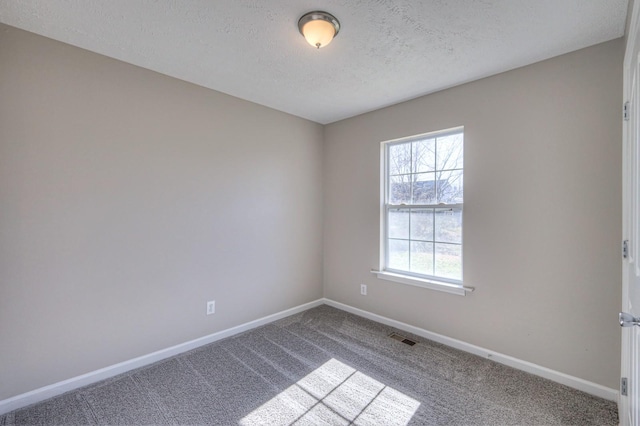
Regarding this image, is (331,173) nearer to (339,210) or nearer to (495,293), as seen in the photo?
(339,210)

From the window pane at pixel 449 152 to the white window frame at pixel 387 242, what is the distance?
56mm

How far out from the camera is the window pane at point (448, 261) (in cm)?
271

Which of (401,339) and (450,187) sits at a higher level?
(450,187)

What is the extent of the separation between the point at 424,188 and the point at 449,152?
16.8 inches

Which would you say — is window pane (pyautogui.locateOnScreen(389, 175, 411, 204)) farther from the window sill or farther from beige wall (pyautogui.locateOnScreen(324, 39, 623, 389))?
the window sill

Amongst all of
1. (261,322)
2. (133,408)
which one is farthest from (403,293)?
(133,408)

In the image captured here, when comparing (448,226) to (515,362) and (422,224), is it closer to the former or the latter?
(422,224)

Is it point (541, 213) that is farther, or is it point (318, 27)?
point (541, 213)

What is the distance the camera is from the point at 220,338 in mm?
2832

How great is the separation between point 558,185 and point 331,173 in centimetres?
236

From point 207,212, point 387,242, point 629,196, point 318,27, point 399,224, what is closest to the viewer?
point 629,196

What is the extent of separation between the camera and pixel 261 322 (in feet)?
10.4

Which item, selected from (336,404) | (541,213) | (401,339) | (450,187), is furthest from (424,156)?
(336,404)

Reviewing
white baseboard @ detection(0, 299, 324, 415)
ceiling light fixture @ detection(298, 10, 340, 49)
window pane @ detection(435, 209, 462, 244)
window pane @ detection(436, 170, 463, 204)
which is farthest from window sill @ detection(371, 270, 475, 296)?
ceiling light fixture @ detection(298, 10, 340, 49)
